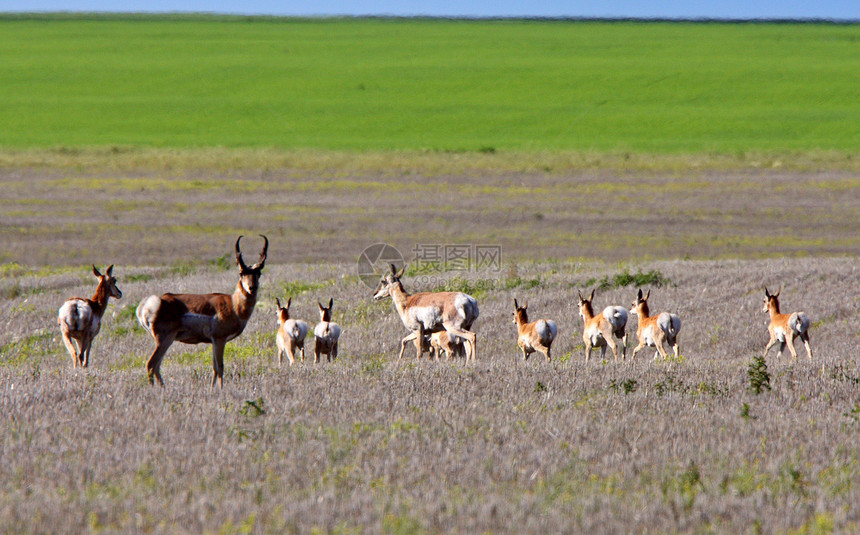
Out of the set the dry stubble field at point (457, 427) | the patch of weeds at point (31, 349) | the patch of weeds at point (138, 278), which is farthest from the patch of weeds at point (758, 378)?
the patch of weeds at point (138, 278)

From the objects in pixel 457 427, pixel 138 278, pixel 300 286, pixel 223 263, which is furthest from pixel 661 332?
pixel 223 263

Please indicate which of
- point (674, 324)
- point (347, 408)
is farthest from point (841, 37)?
point (347, 408)

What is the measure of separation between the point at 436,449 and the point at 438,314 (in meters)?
8.03

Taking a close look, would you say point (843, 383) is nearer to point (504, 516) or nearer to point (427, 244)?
point (504, 516)

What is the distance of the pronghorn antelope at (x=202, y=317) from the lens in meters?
9.79

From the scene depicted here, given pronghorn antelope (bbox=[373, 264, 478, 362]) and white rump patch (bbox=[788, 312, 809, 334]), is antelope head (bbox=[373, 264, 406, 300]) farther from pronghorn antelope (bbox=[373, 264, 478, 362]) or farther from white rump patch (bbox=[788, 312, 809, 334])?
white rump patch (bbox=[788, 312, 809, 334])

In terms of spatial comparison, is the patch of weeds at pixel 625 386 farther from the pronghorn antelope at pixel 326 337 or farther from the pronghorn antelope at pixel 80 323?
the pronghorn antelope at pixel 80 323

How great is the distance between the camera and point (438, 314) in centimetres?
1491

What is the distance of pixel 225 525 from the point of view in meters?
5.30

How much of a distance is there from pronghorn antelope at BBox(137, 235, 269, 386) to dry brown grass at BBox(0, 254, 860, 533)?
0.37m

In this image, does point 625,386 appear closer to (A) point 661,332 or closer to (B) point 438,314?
(A) point 661,332

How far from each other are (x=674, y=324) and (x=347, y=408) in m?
7.54

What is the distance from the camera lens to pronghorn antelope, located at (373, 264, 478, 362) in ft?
48.1

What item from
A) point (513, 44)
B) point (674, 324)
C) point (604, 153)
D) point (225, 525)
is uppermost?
point (513, 44)
